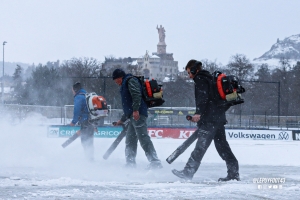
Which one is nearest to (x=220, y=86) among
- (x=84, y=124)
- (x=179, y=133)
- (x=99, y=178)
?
(x=99, y=178)

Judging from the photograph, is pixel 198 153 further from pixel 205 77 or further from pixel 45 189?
pixel 45 189

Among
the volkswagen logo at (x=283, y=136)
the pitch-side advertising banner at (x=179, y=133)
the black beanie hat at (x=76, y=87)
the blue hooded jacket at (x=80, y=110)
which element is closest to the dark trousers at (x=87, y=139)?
the blue hooded jacket at (x=80, y=110)

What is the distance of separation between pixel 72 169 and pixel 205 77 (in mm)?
2980

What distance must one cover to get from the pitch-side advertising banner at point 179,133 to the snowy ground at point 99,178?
1542 centimetres

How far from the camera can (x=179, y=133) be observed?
30.8m

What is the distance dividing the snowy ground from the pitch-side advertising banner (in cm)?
1542

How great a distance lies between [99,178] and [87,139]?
9.17 ft

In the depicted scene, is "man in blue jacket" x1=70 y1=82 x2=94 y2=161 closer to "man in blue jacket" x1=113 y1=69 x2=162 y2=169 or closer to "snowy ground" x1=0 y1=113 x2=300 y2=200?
"snowy ground" x1=0 y1=113 x2=300 y2=200

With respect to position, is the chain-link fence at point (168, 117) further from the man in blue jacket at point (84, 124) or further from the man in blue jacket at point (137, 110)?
the man in blue jacket at point (137, 110)

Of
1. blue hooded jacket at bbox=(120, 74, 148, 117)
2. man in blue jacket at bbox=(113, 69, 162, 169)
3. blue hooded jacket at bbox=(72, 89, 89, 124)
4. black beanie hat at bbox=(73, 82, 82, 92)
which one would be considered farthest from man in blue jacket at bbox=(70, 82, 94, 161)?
blue hooded jacket at bbox=(120, 74, 148, 117)

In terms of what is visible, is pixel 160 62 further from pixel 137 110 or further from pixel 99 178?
pixel 99 178

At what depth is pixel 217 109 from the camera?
26.2 ft

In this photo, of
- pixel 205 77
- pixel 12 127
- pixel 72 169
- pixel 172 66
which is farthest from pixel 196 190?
pixel 172 66

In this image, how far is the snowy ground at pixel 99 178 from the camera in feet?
21.0
